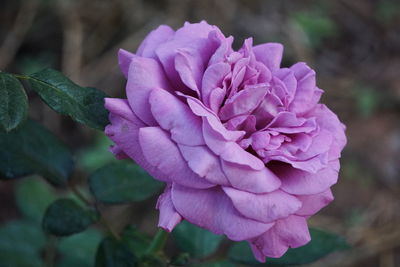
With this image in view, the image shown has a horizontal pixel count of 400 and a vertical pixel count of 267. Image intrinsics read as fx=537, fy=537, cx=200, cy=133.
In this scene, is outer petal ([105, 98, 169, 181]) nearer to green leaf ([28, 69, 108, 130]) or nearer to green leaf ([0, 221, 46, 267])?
green leaf ([28, 69, 108, 130])

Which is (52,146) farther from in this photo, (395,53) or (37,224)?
(395,53)

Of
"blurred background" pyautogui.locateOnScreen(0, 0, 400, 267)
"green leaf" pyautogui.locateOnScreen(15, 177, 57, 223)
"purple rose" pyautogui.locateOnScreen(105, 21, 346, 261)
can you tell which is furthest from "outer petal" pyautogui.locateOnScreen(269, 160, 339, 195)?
"blurred background" pyautogui.locateOnScreen(0, 0, 400, 267)

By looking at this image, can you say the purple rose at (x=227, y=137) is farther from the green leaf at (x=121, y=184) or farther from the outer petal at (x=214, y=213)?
the green leaf at (x=121, y=184)

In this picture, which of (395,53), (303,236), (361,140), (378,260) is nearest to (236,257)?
(303,236)

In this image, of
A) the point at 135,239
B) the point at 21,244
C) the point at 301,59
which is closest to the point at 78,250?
the point at 21,244

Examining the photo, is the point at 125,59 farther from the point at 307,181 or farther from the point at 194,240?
the point at 194,240

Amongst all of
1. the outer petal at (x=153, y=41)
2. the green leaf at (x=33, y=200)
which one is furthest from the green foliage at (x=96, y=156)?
the outer petal at (x=153, y=41)
